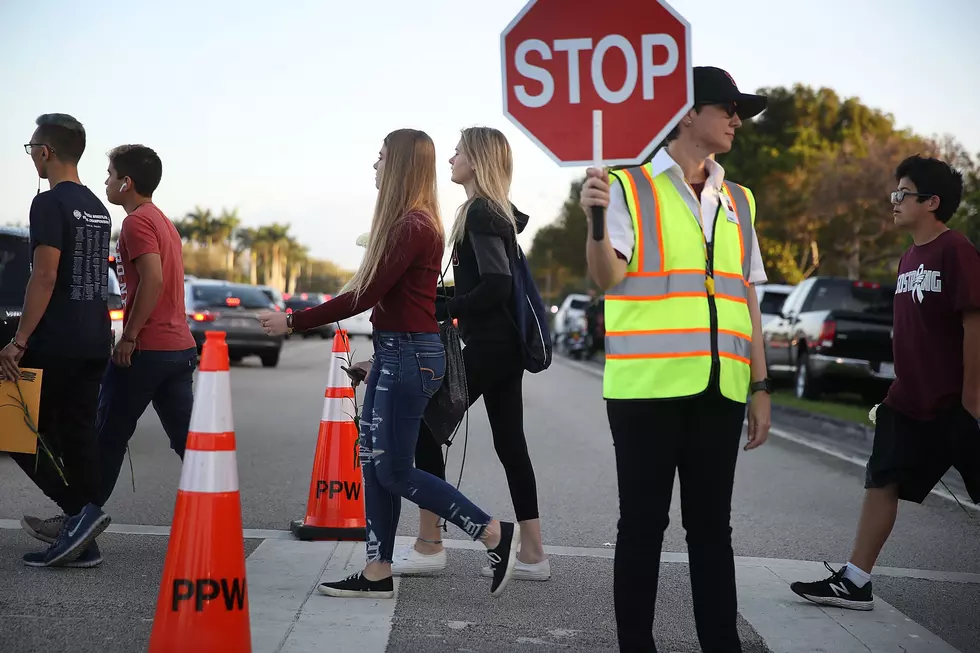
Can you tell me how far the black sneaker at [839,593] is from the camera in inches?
203

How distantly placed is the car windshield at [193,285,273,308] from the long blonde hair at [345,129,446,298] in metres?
18.1

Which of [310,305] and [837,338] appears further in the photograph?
[310,305]

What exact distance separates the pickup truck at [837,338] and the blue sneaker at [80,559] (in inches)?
454

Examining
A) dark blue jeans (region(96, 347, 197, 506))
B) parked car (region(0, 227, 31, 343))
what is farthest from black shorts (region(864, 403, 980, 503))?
parked car (region(0, 227, 31, 343))

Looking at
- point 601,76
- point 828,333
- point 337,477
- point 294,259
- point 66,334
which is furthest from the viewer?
point 294,259

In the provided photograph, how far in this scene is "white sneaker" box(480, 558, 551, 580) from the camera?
217 inches

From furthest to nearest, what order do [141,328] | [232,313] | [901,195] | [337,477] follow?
[232,313], [337,477], [141,328], [901,195]

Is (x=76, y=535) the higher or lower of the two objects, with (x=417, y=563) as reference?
higher

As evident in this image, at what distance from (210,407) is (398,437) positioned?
3.53ft

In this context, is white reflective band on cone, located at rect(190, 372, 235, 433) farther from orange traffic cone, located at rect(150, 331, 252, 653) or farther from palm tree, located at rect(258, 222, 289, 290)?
palm tree, located at rect(258, 222, 289, 290)

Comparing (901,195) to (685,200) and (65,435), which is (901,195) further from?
(65,435)

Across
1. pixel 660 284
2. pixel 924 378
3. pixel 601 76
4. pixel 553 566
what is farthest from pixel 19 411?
pixel 924 378

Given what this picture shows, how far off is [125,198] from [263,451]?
4902mm

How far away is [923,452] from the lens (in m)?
5.17
